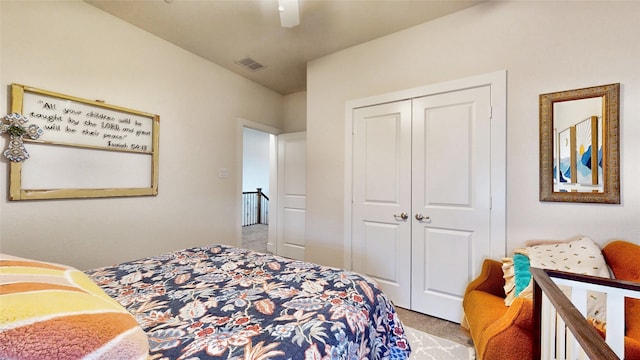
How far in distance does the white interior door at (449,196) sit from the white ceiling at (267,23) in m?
0.77

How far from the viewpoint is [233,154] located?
3.26 m

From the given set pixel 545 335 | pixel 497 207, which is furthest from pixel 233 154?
pixel 545 335

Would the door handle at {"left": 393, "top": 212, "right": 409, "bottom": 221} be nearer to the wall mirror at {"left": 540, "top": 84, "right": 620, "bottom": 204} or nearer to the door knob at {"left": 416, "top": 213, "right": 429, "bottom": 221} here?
the door knob at {"left": 416, "top": 213, "right": 429, "bottom": 221}

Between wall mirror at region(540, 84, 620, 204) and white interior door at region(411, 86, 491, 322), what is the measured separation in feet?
1.15

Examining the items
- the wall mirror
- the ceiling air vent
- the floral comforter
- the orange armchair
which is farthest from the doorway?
the wall mirror

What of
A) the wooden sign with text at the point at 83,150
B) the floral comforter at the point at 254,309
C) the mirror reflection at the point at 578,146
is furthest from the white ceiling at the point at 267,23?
the floral comforter at the point at 254,309

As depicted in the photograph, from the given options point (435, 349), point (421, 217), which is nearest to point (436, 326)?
point (435, 349)

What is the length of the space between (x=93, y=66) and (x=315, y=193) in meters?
2.30

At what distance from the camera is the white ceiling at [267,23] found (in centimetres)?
207

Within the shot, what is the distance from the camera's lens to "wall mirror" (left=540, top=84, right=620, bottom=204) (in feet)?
5.23

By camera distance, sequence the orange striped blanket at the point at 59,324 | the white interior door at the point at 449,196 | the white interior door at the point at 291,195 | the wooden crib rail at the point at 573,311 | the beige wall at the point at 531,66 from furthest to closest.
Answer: the white interior door at the point at 291,195
the white interior door at the point at 449,196
the beige wall at the point at 531,66
the wooden crib rail at the point at 573,311
the orange striped blanket at the point at 59,324

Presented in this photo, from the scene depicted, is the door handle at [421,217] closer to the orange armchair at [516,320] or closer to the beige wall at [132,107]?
the orange armchair at [516,320]

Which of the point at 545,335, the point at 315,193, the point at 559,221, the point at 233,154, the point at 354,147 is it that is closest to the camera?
the point at 545,335

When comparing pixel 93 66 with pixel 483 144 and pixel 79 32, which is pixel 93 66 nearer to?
pixel 79 32
